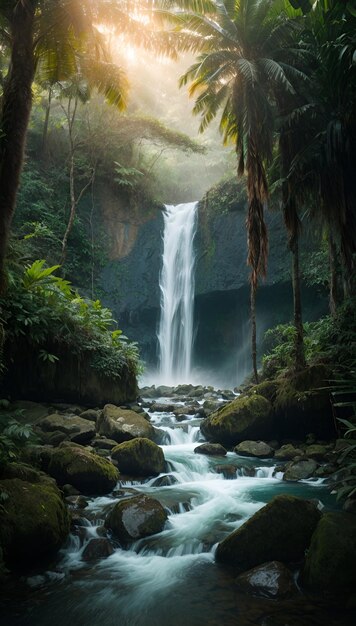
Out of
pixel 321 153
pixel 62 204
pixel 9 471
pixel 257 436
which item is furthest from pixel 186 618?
pixel 62 204

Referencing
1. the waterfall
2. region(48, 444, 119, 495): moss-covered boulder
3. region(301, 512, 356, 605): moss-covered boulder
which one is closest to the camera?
region(301, 512, 356, 605): moss-covered boulder

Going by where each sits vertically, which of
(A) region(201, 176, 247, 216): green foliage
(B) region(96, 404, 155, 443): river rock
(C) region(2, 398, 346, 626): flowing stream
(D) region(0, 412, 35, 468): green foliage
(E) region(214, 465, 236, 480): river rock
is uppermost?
(A) region(201, 176, 247, 216): green foliage

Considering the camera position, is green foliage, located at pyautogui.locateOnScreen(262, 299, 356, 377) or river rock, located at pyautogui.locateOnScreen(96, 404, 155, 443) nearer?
river rock, located at pyautogui.locateOnScreen(96, 404, 155, 443)

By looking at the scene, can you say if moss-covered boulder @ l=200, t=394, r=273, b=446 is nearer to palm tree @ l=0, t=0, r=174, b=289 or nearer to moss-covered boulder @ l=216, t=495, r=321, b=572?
moss-covered boulder @ l=216, t=495, r=321, b=572

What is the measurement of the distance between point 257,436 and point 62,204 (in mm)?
15517

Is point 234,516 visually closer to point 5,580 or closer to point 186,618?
point 186,618

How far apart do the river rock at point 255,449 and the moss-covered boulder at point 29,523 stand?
5.08 metres

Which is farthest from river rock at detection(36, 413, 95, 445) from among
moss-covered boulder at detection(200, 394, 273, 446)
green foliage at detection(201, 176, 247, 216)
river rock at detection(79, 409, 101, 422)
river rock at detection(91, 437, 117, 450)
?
green foliage at detection(201, 176, 247, 216)

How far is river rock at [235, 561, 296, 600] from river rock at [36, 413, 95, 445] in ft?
13.7

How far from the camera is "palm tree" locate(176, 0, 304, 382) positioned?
11.2 metres

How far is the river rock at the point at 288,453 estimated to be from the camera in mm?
8648

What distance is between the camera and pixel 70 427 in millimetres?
7832

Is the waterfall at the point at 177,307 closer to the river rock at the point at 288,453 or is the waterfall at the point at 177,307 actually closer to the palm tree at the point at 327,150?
the palm tree at the point at 327,150

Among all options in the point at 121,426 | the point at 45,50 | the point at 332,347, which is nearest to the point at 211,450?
the point at 121,426
